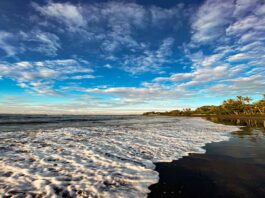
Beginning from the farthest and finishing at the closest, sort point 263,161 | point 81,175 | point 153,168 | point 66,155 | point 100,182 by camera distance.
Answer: point 66,155
point 263,161
point 153,168
point 81,175
point 100,182

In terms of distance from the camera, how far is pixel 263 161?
8.49 m

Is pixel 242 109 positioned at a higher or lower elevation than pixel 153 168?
higher

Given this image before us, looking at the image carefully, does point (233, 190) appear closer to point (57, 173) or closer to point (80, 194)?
point (80, 194)

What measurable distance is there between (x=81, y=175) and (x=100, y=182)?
39.4 inches

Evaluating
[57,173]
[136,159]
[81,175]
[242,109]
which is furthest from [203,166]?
[242,109]

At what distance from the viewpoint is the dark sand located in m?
5.18

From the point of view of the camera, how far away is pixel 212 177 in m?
6.36

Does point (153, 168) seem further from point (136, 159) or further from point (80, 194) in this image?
point (80, 194)

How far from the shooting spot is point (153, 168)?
7.49m

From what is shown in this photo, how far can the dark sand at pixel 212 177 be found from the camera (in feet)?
17.0

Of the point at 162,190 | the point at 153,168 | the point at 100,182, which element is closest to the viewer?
the point at 162,190

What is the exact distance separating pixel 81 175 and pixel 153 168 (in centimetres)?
292

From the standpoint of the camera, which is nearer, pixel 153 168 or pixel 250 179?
pixel 250 179

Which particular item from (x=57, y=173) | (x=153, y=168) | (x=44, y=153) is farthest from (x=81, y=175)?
(x=44, y=153)
